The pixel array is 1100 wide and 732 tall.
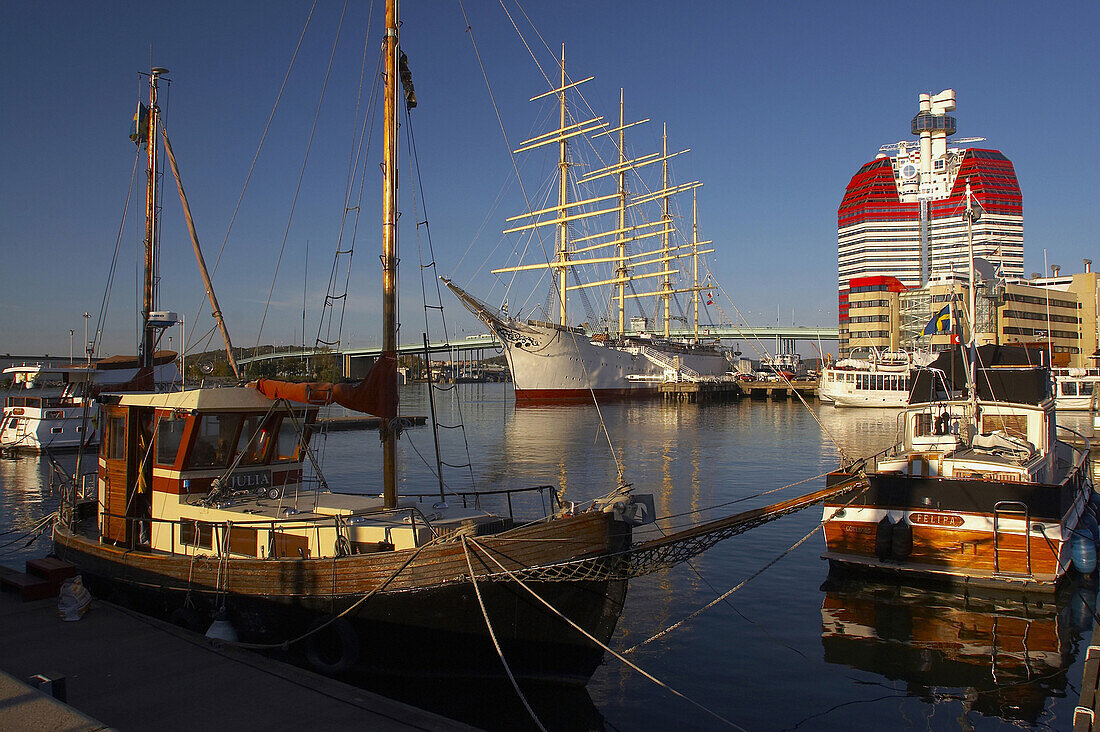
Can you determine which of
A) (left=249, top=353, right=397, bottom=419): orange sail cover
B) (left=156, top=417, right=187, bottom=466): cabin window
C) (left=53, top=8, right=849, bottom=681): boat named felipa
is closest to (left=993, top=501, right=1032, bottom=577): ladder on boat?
(left=53, top=8, right=849, bottom=681): boat named felipa

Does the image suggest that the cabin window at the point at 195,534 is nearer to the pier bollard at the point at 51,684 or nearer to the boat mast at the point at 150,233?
the pier bollard at the point at 51,684

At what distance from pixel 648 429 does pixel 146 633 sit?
146 feet

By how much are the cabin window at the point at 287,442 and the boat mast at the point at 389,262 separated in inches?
94.9

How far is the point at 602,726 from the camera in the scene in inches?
356

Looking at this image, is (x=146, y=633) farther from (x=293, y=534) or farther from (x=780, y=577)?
(x=780, y=577)

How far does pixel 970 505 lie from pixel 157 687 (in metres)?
13.0

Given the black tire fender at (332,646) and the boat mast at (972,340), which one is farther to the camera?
the boat mast at (972,340)

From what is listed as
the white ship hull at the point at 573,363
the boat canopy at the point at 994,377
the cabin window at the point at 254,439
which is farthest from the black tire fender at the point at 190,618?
the white ship hull at the point at 573,363

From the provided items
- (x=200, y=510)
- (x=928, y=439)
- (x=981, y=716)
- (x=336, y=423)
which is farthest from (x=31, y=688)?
(x=336, y=423)

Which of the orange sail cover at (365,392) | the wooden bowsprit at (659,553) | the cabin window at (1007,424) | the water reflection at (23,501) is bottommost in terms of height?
the water reflection at (23,501)

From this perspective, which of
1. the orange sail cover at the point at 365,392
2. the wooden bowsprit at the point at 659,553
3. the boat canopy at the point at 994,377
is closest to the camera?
the wooden bowsprit at the point at 659,553

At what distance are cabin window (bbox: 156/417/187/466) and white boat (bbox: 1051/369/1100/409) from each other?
228ft

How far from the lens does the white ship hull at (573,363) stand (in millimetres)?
85125

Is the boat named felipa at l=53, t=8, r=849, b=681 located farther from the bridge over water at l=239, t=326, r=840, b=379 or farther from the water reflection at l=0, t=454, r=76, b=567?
the bridge over water at l=239, t=326, r=840, b=379
